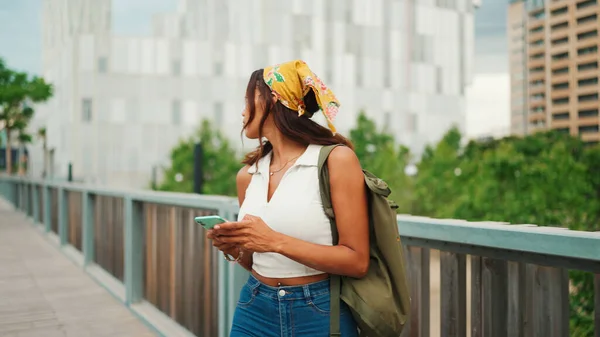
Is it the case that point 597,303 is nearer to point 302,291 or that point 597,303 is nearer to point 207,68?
point 302,291

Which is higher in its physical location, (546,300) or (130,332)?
(546,300)

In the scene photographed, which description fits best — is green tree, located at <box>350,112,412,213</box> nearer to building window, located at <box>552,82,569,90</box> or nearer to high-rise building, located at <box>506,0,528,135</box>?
building window, located at <box>552,82,569,90</box>

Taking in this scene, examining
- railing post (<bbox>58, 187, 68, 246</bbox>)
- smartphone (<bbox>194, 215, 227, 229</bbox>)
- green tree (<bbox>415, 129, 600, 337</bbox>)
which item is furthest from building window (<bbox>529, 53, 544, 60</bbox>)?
smartphone (<bbox>194, 215, 227, 229</bbox>)

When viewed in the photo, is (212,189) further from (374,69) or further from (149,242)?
(149,242)

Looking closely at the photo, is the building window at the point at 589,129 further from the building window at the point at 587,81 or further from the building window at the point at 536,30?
the building window at the point at 536,30

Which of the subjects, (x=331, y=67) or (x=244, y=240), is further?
(x=331, y=67)

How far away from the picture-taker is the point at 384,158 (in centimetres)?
3622

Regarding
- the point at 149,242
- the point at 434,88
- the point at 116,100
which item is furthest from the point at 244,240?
the point at 434,88

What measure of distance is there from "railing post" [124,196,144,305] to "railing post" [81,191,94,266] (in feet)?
8.86

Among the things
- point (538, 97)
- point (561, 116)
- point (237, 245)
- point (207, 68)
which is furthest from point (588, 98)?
point (237, 245)

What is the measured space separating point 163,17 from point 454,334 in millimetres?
61060

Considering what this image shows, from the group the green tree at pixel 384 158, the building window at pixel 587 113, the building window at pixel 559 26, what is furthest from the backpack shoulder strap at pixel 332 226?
the building window at pixel 559 26

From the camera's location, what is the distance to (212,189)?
156 ft

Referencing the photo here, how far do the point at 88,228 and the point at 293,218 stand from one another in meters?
7.34
